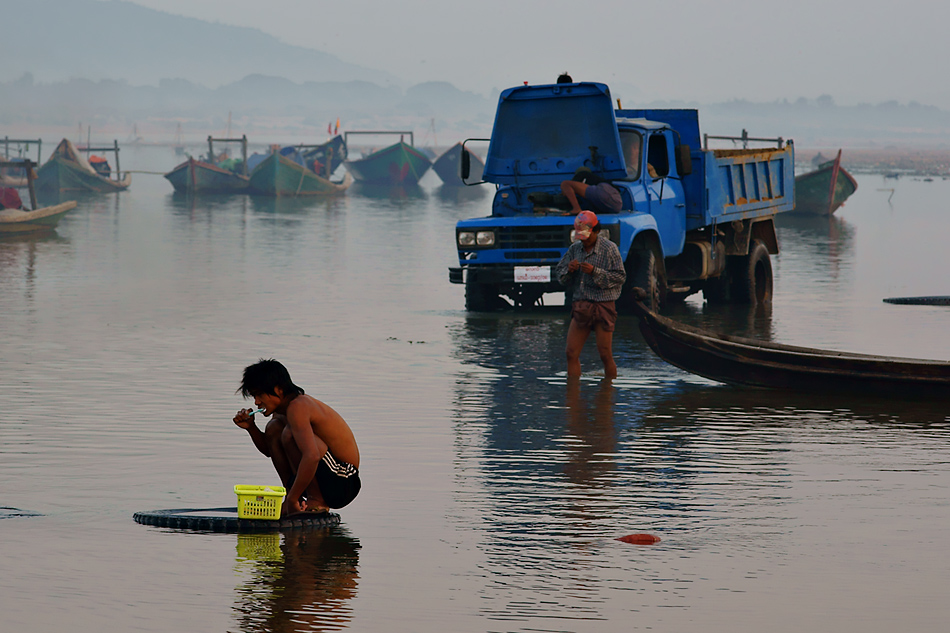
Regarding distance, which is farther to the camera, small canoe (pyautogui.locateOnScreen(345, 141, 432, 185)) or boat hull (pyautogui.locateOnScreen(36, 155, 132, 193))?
small canoe (pyautogui.locateOnScreen(345, 141, 432, 185))

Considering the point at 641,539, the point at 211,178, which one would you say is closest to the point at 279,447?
the point at 641,539

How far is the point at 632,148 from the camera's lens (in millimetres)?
16594

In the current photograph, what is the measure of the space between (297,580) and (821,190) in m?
46.2

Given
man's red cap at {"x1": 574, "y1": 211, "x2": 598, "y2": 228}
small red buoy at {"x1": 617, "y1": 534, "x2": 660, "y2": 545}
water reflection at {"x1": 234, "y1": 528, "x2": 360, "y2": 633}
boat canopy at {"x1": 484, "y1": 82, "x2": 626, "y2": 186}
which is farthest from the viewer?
boat canopy at {"x1": 484, "y1": 82, "x2": 626, "y2": 186}

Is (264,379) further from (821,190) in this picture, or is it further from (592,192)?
(821,190)

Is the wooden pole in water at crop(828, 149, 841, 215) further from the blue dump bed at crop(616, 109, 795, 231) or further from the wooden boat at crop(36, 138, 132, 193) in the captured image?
the wooden boat at crop(36, 138, 132, 193)

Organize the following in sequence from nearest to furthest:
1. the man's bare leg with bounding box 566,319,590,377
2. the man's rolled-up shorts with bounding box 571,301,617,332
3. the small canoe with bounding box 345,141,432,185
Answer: the man's rolled-up shorts with bounding box 571,301,617,332 → the man's bare leg with bounding box 566,319,590,377 → the small canoe with bounding box 345,141,432,185

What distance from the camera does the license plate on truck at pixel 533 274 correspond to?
16234 mm

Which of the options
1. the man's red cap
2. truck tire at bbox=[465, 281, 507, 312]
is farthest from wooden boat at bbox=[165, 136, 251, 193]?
the man's red cap

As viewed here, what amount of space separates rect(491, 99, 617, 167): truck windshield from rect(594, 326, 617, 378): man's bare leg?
180 inches

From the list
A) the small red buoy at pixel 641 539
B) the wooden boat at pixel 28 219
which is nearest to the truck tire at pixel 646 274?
the small red buoy at pixel 641 539

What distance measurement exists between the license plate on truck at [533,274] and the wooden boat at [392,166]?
7330 centimetres

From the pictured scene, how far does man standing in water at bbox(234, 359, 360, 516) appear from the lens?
677 centimetres

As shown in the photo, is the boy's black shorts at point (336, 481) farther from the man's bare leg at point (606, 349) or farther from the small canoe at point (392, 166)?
the small canoe at point (392, 166)
